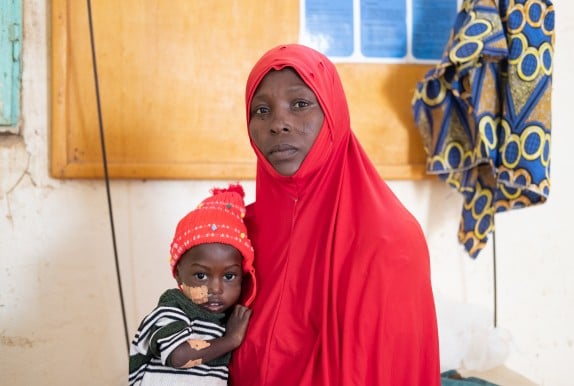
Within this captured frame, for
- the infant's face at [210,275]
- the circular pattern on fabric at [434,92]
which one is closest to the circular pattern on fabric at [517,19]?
the circular pattern on fabric at [434,92]

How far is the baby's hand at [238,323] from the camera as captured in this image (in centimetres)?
135

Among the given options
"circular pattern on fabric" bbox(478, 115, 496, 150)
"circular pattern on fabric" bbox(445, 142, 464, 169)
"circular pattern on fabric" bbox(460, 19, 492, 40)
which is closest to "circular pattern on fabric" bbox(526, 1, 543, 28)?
"circular pattern on fabric" bbox(460, 19, 492, 40)

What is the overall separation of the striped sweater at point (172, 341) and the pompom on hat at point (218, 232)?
0.11 m

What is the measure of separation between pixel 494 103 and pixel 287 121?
1.07 m

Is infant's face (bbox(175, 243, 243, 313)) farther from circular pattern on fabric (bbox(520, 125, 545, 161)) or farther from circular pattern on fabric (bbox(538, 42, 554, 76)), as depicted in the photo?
circular pattern on fabric (bbox(538, 42, 554, 76))

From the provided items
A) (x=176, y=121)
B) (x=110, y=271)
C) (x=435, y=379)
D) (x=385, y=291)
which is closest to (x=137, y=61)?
(x=176, y=121)

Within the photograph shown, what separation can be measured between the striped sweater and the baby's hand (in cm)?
3

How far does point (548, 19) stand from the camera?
2037mm

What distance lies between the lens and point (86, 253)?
2.19 meters

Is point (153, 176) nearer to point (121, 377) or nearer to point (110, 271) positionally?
point (110, 271)

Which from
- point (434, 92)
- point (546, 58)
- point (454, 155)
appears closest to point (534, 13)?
point (546, 58)

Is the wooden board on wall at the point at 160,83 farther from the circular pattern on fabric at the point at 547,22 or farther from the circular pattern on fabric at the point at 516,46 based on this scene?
the circular pattern on fabric at the point at 547,22

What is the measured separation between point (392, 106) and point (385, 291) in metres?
1.22

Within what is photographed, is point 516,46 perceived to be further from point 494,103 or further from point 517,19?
point 494,103
